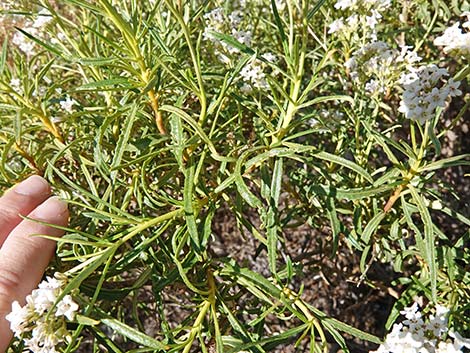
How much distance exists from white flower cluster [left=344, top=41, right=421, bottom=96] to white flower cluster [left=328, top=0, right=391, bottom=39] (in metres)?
0.06

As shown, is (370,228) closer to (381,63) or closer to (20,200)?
(381,63)

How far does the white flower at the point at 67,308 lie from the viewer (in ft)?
3.79

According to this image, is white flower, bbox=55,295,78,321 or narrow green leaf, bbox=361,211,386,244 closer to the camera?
white flower, bbox=55,295,78,321

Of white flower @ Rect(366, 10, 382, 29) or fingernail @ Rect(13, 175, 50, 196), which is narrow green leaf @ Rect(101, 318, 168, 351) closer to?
fingernail @ Rect(13, 175, 50, 196)

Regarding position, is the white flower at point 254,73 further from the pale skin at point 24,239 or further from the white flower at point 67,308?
the white flower at point 67,308

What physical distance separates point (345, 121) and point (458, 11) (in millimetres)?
661

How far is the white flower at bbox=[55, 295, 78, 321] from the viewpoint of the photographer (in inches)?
45.5

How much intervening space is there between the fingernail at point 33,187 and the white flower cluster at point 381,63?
97 cm

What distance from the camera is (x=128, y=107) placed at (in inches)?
55.7

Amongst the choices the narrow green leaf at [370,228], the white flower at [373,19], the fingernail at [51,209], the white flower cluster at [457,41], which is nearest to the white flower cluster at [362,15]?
the white flower at [373,19]

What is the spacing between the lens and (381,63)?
166 cm

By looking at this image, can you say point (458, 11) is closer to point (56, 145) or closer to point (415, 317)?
point (415, 317)

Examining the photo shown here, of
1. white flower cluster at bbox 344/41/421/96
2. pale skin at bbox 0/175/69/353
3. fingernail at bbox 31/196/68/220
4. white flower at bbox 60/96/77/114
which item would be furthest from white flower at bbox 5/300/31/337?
white flower cluster at bbox 344/41/421/96

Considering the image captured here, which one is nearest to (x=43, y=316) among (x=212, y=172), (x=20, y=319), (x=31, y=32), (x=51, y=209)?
(x=20, y=319)
